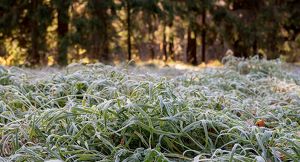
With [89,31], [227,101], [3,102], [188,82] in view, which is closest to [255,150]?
[227,101]

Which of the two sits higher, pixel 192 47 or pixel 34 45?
pixel 34 45

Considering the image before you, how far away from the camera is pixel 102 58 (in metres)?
8.64

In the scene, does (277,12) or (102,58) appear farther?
(277,12)

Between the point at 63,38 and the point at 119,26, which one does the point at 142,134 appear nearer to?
the point at 63,38

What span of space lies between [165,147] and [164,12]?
25.8 ft

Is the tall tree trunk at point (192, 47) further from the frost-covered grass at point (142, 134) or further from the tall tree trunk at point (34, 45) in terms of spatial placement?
the frost-covered grass at point (142, 134)

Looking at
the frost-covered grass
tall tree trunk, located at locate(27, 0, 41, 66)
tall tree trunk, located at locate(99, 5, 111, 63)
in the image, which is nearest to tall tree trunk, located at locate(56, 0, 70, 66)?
tall tree trunk, located at locate(27, 0, 41, 66)

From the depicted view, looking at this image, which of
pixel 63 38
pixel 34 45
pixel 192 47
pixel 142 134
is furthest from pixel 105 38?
pixel 142 134

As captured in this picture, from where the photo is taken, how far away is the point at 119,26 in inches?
390

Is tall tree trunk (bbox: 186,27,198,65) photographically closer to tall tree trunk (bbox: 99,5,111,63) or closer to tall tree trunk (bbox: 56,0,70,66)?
tall tree trunk (bbox: 99,5,111,63)

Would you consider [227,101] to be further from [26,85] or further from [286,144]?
[26,85]

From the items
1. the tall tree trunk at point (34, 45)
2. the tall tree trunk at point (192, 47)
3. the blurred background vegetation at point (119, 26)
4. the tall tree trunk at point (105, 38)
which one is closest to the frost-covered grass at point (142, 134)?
the blurred background vegetation at point (119, 26)

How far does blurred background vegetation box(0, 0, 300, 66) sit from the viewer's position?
8328mm

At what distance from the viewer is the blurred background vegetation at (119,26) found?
8328 mm
